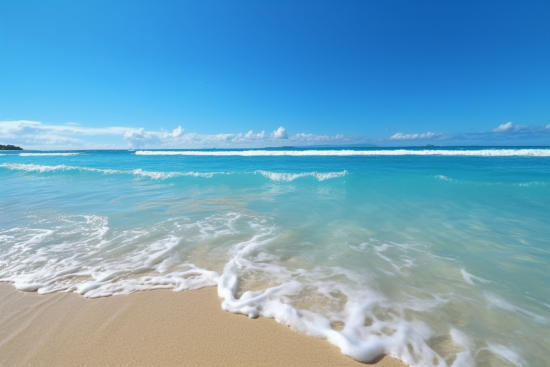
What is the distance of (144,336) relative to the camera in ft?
7.96

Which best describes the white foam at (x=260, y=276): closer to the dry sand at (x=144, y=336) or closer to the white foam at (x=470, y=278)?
the white foam at (x=470, y=278)

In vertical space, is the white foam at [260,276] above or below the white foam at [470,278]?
above

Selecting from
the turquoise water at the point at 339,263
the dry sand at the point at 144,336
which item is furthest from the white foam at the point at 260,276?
the dry sand at the point at 144,336

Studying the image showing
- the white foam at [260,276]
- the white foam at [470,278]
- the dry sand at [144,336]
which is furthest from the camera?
the white foam at [470,278]

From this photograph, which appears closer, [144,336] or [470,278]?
[144,336]

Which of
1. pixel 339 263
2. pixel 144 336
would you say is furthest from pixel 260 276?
pixel 144 336

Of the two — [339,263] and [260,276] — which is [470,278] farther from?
[260,276]

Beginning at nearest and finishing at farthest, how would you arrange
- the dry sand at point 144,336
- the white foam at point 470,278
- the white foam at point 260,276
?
the dry sand at point 144,336 < the white foam at point 260,276 < the white foam at point 470,278

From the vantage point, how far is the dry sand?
85.7 inches

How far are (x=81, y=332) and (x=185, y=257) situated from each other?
1.81 meters

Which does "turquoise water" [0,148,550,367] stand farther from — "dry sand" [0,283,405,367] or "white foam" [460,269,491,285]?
"dry sand" [0,283,405,367]

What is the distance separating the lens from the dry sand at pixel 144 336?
7.14 feet

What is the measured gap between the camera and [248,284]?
3.39m

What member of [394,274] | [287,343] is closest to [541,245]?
[394,274]
